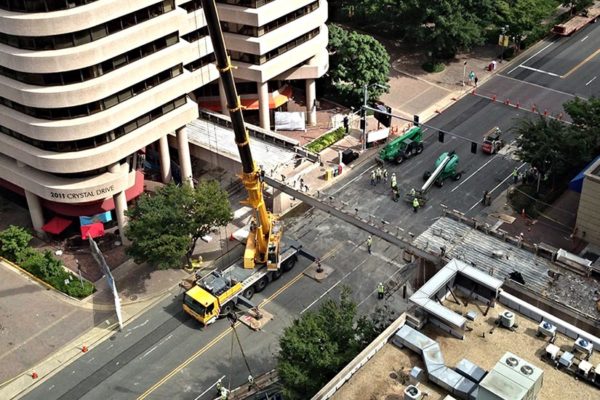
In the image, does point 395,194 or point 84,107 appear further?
point 395,194

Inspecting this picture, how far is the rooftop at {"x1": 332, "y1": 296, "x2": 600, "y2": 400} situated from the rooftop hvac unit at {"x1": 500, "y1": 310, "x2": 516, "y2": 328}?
0.37m

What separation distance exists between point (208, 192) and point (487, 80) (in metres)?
47.3

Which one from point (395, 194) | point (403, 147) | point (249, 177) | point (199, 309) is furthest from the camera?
point (403, 147)

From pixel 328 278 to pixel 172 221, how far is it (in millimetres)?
14200

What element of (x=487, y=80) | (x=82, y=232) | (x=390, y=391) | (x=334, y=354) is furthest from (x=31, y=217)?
(x=487, y=80)

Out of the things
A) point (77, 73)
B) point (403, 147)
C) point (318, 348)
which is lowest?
point (403, 147)

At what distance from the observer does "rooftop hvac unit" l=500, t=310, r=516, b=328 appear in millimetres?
43013

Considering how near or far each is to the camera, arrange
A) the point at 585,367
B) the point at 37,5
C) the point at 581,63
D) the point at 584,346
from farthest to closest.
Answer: the point at 581,63
the point at 37,5
the point at 584,346
the point at 585,367

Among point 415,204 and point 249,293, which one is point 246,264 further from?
point 415,204

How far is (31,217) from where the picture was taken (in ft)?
230

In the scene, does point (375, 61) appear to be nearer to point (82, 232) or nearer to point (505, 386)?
point (82, 232)

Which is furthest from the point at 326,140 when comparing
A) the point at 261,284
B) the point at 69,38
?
the point at 69,38

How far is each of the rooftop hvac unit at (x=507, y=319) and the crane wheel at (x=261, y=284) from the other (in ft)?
80.2

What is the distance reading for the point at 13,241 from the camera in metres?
66.6
